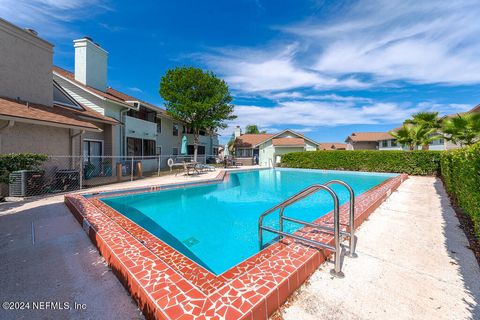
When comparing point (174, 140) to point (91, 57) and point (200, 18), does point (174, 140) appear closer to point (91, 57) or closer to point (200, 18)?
point (91, 57)

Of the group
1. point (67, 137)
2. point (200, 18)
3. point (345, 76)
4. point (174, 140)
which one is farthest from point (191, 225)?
point (345, 76)

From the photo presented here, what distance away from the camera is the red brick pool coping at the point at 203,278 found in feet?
6.52

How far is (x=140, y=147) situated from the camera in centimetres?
1788

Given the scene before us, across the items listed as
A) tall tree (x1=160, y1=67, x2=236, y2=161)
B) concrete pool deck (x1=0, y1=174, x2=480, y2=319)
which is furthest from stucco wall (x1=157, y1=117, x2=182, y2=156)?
concrete pool deck (x1=0, y1=174, x2=480, y2=319)

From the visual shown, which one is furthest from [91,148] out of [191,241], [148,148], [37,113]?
[191,241]

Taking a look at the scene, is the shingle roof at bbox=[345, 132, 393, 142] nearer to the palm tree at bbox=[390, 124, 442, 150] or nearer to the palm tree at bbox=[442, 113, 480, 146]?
the palm tree at bbox=[390, 124, 442, 150]

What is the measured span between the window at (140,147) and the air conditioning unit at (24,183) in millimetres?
8562

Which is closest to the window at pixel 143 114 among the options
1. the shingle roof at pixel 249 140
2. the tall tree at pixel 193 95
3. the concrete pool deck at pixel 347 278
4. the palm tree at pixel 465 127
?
the tall tree at pixel 193 95

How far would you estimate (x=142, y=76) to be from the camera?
26.5m

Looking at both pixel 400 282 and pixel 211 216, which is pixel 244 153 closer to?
pixel 211 216

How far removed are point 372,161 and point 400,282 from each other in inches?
752

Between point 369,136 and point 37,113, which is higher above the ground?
point 369,136

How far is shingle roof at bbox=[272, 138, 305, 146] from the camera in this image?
30281 mm

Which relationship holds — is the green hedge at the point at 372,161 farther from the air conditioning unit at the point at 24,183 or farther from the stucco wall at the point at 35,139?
the air conditioning unit at the point at 24,183
